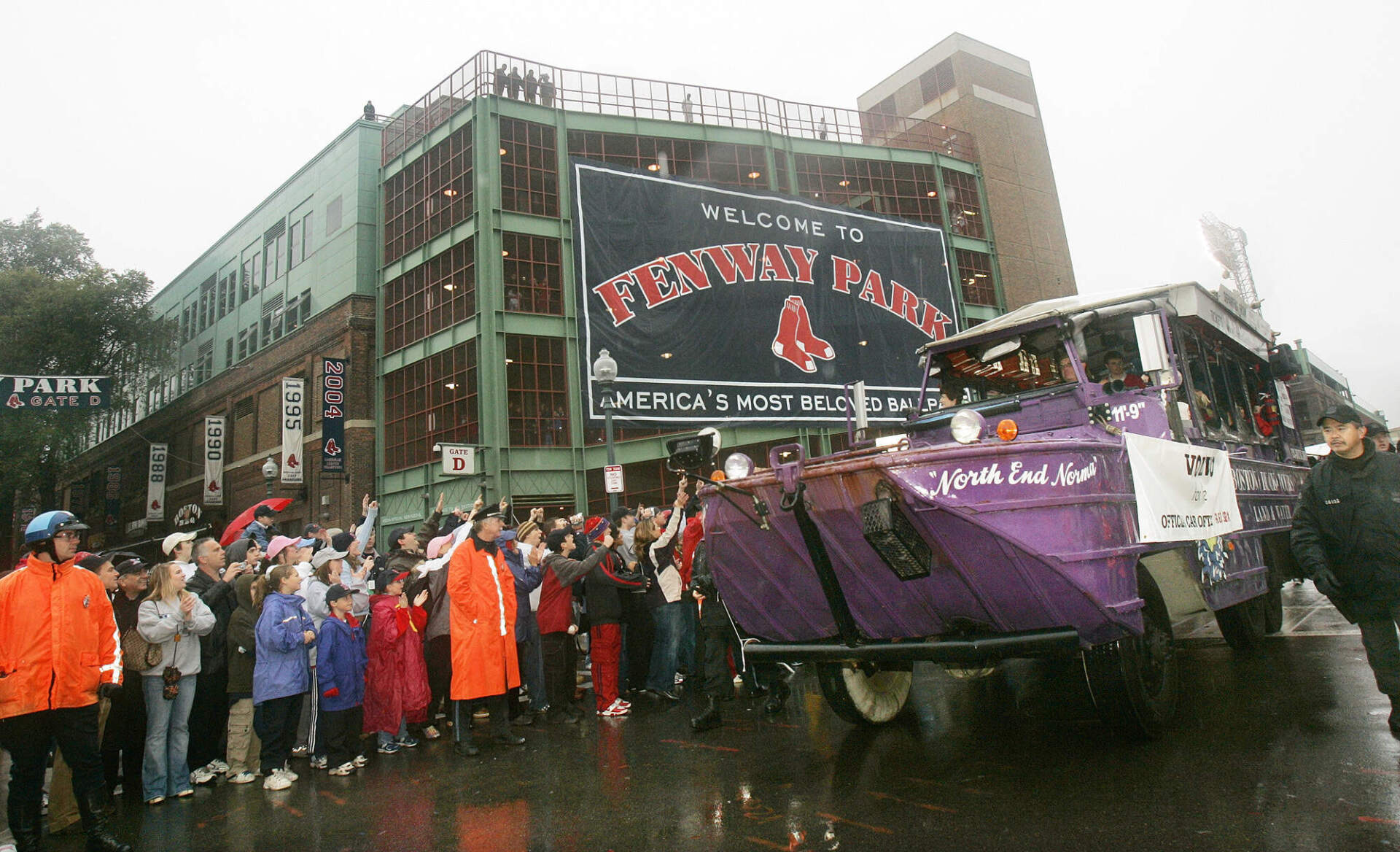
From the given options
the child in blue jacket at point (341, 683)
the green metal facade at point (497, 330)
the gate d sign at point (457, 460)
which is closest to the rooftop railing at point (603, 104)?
the green metal facade at point (497, 330)

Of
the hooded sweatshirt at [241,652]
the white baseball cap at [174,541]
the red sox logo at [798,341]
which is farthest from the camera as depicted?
the red sox logo at [798,341]

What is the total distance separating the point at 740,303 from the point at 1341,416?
15457mm

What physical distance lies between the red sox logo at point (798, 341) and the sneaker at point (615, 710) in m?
13.1

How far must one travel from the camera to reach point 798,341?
2069 centimetres

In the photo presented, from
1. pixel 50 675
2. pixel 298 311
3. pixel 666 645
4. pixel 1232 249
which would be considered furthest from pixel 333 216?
pixel 1232 249

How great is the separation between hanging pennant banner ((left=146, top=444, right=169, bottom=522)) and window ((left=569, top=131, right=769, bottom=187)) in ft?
90.7

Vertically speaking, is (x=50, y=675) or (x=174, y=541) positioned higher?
(x=174, y=541)

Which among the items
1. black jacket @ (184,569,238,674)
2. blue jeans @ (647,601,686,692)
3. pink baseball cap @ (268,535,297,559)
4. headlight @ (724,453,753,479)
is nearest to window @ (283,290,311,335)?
pink baseball cap @ (268,535,297,559)

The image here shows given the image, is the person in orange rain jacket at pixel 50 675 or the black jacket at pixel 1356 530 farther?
the black jacket at pixel 1356 530

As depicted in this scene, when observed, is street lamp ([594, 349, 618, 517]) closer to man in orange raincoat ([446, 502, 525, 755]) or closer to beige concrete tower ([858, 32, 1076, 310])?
man in orange raincoat ([446, 502, 525, 755])

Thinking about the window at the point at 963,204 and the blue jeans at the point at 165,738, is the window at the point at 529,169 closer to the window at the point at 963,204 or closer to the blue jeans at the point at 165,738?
the window at the point at 963,204

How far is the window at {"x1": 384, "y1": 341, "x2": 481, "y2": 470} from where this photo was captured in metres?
22.9

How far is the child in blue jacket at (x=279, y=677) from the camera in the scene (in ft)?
20.6

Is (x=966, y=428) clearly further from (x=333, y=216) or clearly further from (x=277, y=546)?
(x=333, y=216)
